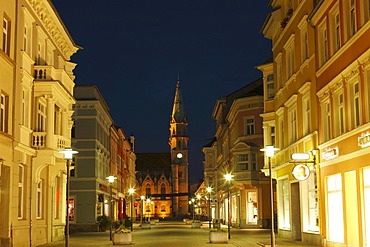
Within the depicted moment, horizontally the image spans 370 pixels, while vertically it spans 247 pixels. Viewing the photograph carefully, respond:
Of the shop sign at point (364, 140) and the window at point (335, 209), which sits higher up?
the shop sign at point (364, 140)

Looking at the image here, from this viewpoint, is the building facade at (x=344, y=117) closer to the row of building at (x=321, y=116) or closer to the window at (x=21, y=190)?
the row of building at (x=321, y=116)

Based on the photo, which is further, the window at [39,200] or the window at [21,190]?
the window at [39,200]

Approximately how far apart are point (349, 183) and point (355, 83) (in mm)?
3936

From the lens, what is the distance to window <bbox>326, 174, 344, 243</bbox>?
24.8 metres

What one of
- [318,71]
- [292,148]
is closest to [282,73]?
[292,148]

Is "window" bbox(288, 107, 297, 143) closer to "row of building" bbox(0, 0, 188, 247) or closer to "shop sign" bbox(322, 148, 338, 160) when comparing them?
"shop sign" bbox(322, 148, 338, 160)

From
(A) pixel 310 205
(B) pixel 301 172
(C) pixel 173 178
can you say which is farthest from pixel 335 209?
(C) pixel 173 178

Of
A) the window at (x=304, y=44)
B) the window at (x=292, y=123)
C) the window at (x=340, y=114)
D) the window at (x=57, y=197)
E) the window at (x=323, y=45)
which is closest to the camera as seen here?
the window at (x=340, y=114)

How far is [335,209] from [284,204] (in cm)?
1137

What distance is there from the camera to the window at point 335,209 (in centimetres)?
2481

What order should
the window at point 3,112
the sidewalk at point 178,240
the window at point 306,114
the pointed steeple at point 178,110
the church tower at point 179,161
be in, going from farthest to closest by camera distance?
the pointed steeple at point 178,110, the church tower at point 179,161, the sidewalk at point 178,240, the window at point 306,114, the window at point 3,112

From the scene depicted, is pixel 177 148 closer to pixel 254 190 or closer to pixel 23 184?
pixel 254 190

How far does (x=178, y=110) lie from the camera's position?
537 feet

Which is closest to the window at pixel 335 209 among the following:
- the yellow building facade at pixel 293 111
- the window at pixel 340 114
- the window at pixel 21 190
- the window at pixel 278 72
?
the yellow building facade at pixel 293 111
